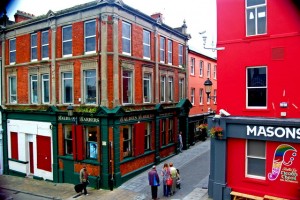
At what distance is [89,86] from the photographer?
55.2ft

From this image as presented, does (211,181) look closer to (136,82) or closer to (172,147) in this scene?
(136,82)

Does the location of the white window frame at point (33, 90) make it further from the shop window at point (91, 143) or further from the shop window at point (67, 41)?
the shop window at point (91, 143)

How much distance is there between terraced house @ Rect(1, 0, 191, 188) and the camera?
52.1ft

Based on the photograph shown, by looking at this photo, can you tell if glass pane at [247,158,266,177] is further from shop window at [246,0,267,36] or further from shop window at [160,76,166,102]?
shop window at [160,76,166,102]

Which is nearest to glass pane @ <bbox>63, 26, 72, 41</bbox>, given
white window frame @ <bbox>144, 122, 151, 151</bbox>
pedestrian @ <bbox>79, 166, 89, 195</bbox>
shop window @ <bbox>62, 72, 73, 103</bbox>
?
shop window @ <bbox>62, 72, 73, 103</bbox>

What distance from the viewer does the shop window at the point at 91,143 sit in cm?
1647

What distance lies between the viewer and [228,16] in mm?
12070

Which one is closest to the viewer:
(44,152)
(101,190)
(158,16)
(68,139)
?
(101,190)

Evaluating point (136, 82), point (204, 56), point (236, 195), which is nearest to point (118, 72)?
point (136, 82)

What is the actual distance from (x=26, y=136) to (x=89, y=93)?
758 centimetres

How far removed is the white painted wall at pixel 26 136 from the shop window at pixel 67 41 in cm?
538

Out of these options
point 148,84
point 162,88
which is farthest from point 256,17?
point 162,88

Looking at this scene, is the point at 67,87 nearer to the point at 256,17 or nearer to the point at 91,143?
the point at 91,143

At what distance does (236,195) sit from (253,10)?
8384mm
